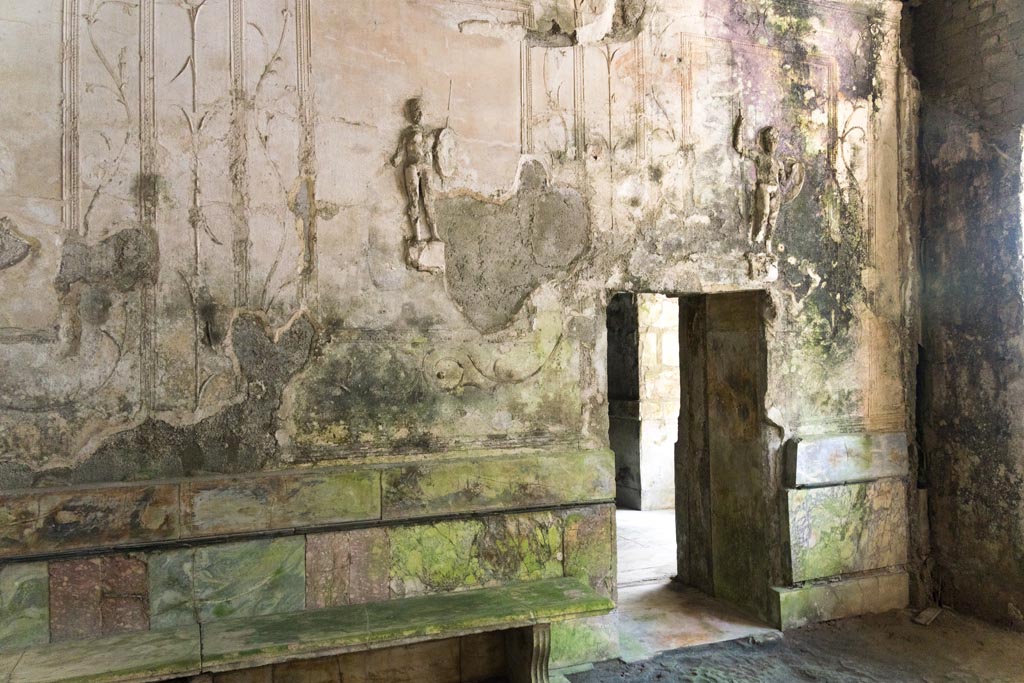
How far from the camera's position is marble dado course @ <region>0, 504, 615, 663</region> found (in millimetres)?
3389

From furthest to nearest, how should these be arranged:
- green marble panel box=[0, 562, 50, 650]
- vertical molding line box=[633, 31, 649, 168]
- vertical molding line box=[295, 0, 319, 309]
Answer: vertical molding line box=[633, 31, 649, 168], vertical molding line box=[295, 0, 319, 309], green marble panel box=[0, 562, 50, 650]

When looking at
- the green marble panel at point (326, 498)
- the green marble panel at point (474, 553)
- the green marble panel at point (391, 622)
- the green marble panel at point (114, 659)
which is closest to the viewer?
the green marble panel at point (114, 659)

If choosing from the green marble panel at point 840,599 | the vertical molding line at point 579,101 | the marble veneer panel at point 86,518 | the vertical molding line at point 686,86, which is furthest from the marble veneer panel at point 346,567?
the vertical molding line at point 686,86

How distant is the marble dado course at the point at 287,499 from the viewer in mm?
3373

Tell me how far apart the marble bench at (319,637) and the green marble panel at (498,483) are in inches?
17.4

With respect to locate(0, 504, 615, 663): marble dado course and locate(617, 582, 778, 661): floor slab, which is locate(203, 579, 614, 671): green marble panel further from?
locate(617, 582, 778, 661): floor slab

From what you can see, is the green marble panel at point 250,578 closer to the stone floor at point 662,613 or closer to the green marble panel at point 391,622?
the green marble panel at point 391,622

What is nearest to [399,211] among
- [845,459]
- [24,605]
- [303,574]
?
[303,574]

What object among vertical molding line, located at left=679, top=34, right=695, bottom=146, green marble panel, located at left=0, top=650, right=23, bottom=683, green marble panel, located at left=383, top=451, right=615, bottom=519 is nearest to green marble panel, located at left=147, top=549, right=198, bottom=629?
green marble panel, located at left=0, top=650, right=23, bottom=683

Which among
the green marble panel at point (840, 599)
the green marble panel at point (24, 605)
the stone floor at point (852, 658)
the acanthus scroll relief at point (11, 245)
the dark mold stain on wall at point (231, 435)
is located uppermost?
the acanthus scroll relief at point (11, 245)

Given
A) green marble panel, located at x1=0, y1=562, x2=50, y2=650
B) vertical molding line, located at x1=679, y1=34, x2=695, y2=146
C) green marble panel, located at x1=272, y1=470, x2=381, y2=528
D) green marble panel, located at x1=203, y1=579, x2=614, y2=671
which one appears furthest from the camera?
vertical molding line, located at x1=679, y1=34, x2=695, y2=146

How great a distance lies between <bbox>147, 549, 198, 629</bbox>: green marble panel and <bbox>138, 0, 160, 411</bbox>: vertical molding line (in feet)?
2.31

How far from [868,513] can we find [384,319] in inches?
136

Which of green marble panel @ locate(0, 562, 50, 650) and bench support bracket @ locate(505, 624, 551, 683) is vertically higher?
green marble panel @ locate(0, 562, 50, 650)
